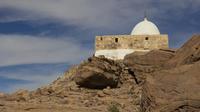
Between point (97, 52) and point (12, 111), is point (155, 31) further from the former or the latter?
point (12, 111)

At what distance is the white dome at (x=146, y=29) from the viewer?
38.2 metres

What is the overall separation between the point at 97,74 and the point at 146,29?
8.90 m

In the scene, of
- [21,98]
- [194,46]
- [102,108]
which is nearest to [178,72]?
[194,46]

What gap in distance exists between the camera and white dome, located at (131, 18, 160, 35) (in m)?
38.2

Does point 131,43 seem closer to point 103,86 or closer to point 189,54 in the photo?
point 103,86

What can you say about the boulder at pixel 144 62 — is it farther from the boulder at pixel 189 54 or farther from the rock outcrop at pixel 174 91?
the rock outcrop at pixel 174 91

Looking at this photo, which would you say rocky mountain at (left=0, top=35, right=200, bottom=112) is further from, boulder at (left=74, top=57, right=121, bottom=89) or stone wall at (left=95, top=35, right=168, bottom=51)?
stone wall at (left=95, top=35, right=168, bottom=51)

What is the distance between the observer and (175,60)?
23609 mm

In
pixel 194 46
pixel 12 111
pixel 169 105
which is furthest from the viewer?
pixel 12 111

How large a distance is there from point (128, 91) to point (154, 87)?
1217 cm

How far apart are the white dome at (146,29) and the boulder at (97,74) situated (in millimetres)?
6934

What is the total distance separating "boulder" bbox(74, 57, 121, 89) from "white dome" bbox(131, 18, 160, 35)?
693 centimetres

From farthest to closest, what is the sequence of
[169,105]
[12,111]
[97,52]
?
[97,52], [12,111], [169,105]

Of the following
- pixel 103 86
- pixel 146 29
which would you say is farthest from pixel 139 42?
pixel 103 86
